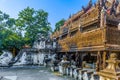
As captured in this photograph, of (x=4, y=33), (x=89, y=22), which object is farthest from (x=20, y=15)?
(x=89, y=22)

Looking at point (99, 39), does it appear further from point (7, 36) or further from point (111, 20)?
point (7, 36)

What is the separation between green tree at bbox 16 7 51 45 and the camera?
28.6 metres

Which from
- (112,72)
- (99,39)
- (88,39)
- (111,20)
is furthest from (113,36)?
(112,72)

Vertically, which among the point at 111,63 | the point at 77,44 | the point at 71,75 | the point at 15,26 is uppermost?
the point at 15,26

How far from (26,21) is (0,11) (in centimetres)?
486

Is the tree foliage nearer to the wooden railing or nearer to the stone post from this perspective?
the wooden railing

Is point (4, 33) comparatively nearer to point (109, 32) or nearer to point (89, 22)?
point (89, 22)

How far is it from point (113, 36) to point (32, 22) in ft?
63.1

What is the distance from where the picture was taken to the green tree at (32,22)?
28.6 meters

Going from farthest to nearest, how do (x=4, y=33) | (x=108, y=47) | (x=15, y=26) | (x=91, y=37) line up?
(x=15, y=26) < (x=4, y=33) < (x=91, y=37) < (x=108, y=47)

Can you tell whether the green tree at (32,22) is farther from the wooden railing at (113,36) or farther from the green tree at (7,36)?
the wooden railing at (113,36)

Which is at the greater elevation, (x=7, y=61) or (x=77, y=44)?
(x=77, y=44)

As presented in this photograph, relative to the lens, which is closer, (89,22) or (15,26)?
(89,22)

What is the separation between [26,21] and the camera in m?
28.8
